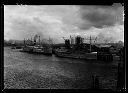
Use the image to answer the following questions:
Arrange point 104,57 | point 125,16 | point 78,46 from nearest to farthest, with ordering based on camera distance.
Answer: point 125,16 → point 104,57 → point 78,46

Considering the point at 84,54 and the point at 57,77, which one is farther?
the point at 84,54

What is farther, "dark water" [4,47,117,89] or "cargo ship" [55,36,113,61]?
"cargo ship" [55,36,113,61]

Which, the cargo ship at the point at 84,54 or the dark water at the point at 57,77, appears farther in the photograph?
the cargo ship at the point at 84,54

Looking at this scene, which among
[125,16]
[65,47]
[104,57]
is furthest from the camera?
[65,47]

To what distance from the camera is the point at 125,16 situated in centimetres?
131

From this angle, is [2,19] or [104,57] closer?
[2,19]
